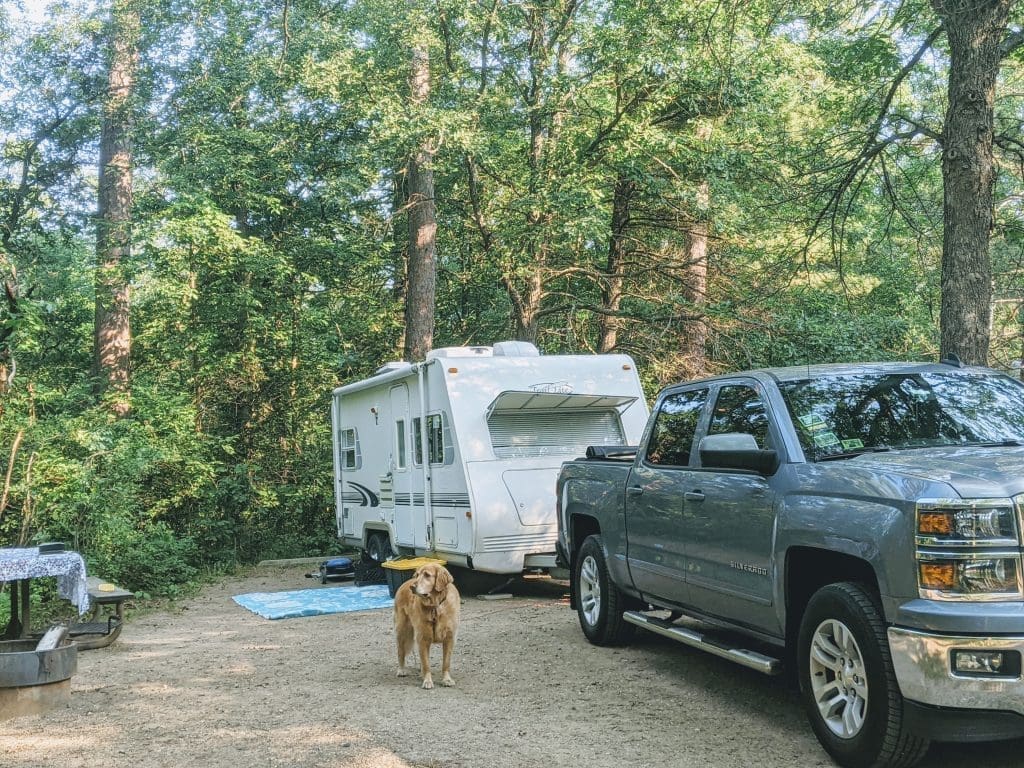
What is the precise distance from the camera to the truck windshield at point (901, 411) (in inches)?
208

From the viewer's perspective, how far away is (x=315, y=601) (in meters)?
12.0

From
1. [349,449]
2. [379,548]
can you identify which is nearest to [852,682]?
[379,548]

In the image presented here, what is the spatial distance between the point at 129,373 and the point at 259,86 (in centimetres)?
567

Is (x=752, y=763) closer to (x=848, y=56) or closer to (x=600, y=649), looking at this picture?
(x=600, y=649)

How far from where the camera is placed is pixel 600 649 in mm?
7875

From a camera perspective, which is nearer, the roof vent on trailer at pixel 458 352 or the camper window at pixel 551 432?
the camper window at pixel 551 432

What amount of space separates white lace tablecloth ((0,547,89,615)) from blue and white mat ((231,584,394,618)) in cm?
379

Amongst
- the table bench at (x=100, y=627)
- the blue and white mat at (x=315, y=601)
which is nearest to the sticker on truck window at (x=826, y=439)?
the table bench at (x=100, y=627)

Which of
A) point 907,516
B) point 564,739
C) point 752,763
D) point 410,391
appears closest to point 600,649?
point 564,739

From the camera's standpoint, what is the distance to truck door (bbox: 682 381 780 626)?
5402 mm

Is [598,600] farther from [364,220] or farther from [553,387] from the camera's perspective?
[364,220]

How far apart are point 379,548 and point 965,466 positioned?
10.2 m

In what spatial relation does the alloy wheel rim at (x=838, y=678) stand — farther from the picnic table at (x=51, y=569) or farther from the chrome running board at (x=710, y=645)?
the picnic table at (x=51, y=569)

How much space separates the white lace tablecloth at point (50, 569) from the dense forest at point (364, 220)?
215 inches
